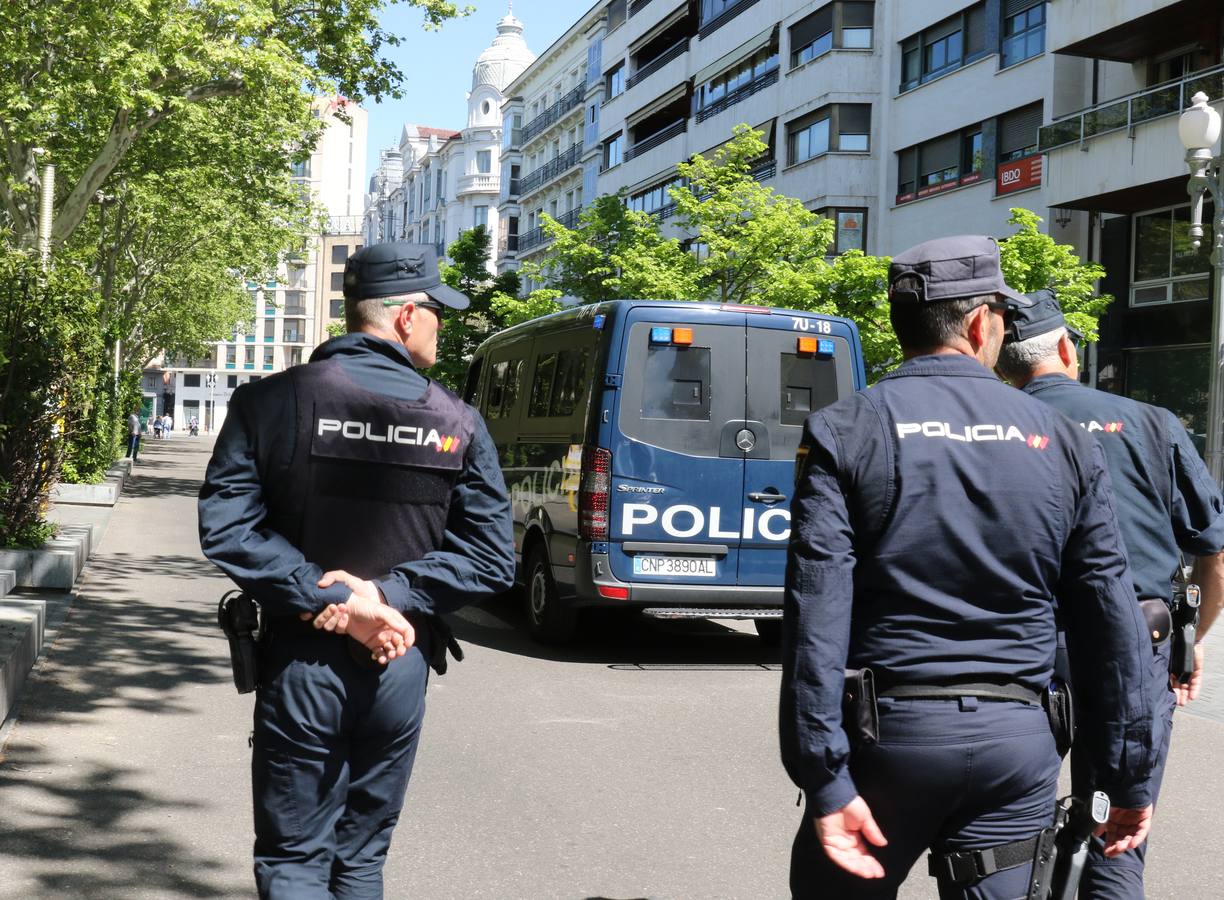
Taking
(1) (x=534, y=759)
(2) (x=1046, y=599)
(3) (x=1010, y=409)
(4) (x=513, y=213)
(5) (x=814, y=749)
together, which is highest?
(4) (x=513, y=213)

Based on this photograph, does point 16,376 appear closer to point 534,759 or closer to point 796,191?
point 534,759

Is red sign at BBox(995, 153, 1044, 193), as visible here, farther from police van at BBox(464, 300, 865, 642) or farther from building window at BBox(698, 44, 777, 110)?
police van at BBox(464, 300, 865, 642)

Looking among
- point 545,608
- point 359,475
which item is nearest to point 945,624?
point 359,475

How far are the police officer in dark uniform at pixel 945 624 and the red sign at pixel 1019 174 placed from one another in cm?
2661

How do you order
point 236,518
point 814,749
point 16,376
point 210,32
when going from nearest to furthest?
point 814,749 < point 236,518 < point 16,376 < point 210,32

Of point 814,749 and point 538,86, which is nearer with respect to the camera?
point 814,749

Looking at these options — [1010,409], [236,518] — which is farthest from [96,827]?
[1010,409]

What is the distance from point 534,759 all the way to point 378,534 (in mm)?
3322

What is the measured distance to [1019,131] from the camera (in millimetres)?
28906

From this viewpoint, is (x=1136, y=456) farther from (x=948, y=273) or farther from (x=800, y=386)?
(x=800, y=386)

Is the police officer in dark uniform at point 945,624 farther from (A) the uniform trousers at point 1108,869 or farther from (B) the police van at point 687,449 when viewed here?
(B) the police van at point 687,449

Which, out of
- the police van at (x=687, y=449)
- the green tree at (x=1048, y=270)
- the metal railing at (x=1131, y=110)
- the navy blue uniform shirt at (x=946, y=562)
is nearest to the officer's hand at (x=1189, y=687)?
the navy blue uniform shirt at (x=946, y=562)

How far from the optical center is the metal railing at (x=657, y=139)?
4631cm

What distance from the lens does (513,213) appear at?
74625mm
